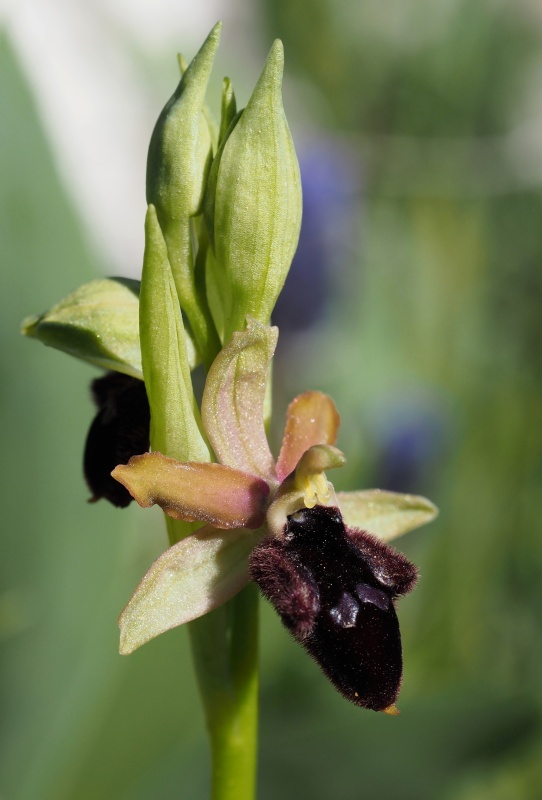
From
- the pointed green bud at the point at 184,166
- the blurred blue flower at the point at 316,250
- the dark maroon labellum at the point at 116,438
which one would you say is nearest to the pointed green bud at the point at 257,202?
the pointed green bud at the point at 184,166

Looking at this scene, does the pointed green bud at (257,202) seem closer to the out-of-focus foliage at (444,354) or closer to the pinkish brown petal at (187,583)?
the pinkish brown petal at (187,583)

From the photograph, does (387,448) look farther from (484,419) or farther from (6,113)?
(6,113)

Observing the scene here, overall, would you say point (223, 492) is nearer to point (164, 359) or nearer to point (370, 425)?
point (164, 359)

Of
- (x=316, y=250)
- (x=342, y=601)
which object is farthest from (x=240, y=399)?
(x=316, y=250)

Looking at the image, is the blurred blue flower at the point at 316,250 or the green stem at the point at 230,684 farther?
the blurred blue flower at the point at 316,250

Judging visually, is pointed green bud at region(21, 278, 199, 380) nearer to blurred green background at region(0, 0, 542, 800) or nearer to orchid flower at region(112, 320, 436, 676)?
orchid flower at region(112, 320, 436, 676)
